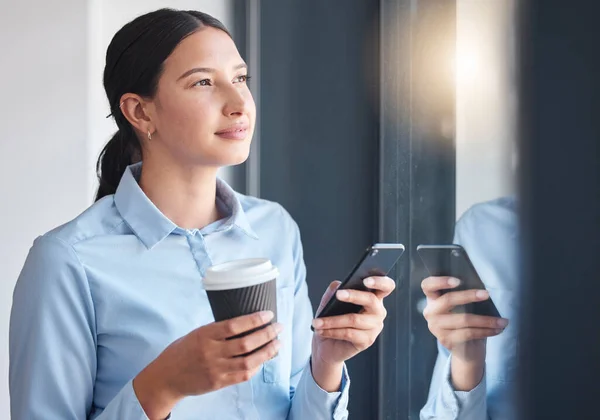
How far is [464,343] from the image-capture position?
67 centimetres

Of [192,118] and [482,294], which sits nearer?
[482,294]

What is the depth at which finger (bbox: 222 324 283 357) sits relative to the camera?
0.73 metres

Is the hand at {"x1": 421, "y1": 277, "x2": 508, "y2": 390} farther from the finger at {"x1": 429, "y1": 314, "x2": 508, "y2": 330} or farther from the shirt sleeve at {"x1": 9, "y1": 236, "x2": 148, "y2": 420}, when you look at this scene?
the shirt sleeve at {"x1": 9, "y1": 236, "x2": 148, "y2": 420}

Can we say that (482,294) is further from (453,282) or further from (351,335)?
(351,335)

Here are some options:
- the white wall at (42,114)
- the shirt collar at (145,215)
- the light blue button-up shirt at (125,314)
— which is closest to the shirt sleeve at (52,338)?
the light blue button-up shirt at (125,314)

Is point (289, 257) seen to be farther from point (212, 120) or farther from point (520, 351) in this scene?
point (520, 351)

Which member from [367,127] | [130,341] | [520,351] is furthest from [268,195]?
[520,351]

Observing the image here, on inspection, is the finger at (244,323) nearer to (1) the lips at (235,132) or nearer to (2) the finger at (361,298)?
(2) the finger at (361,298)

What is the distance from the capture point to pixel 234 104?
0.99 meters

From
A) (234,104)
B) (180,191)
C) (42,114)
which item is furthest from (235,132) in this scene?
(42,114)

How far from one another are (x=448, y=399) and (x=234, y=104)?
1.63 feet

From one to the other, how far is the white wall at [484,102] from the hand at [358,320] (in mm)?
218

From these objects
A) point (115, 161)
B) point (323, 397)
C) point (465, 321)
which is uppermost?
point (115, 161)

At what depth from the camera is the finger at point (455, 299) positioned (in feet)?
1.95
